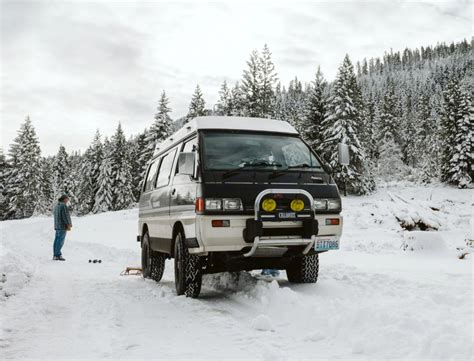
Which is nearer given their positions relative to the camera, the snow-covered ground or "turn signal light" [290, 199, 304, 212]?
the snow-covered ground

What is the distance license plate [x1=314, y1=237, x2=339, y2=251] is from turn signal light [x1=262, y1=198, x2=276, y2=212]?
0.89 m

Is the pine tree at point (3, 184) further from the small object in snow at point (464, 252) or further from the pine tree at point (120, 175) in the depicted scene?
the small object in snow at point (464, 252)

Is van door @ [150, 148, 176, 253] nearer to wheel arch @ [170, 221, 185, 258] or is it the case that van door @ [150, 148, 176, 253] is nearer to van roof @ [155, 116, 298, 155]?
wheel arch @ [170, 221, 185, 258]

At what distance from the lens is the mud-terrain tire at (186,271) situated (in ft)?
21.1

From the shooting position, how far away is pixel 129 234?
938 inches

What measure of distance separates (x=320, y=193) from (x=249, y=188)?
111 cm

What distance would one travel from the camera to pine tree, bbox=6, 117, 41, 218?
57.9 m

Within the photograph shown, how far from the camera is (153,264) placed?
9195mm

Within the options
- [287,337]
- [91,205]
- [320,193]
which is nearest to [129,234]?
[320,193]

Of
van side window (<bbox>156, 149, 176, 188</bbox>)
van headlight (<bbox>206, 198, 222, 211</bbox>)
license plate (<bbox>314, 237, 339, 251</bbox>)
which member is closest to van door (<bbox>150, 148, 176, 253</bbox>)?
van side window (<bbox>156, 149, 176, 188</bbox>)

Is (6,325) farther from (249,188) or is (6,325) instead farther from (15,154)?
(15,154)

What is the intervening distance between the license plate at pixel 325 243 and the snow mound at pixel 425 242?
18.1 ft

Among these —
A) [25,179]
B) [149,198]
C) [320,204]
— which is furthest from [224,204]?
[25,179]

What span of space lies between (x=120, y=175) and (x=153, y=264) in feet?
166
